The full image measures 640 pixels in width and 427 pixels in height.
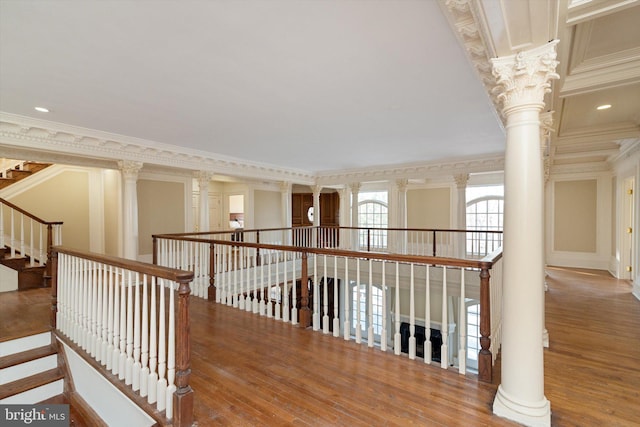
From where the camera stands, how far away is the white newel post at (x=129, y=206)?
5543 mm

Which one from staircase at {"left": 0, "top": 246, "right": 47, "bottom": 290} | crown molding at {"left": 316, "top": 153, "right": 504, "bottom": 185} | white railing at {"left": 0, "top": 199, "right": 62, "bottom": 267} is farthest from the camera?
crown molding at {"left": 316, "top": 153, "right": 504, "bottom": 185}

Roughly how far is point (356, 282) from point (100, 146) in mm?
5164

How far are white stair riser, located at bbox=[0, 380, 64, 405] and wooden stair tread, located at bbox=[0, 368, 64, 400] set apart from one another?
4cm

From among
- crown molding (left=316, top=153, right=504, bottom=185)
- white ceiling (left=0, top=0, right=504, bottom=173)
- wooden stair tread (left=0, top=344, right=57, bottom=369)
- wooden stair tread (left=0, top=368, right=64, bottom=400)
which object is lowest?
wooden stair tread (left=0, top=368, right=64, bottom=400)

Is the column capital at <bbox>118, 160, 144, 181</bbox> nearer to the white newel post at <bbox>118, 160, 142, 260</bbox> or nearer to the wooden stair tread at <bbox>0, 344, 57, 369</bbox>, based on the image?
the white newel post at <bbox>118, 160, 142, 260</bbox>

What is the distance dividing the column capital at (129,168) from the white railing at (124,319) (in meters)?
2.68

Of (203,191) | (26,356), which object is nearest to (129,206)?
(203,191)

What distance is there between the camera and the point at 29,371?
10.3 feet

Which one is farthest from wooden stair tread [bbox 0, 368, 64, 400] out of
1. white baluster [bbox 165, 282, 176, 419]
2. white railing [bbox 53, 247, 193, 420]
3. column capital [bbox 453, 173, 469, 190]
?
column capital [bbox 453, 173, 469, 190]

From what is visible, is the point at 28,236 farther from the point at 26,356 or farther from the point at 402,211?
the point at 402,211

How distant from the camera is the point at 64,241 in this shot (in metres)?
6.75

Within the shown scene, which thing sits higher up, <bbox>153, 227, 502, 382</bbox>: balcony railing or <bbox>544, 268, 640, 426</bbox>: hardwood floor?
<bbox>153, 227, 502, 382</bbox>: balcony railing

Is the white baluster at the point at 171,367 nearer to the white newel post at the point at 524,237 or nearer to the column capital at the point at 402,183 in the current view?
the white newel post at the point at 524,237

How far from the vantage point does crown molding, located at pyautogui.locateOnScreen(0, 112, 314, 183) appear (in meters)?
4.30
